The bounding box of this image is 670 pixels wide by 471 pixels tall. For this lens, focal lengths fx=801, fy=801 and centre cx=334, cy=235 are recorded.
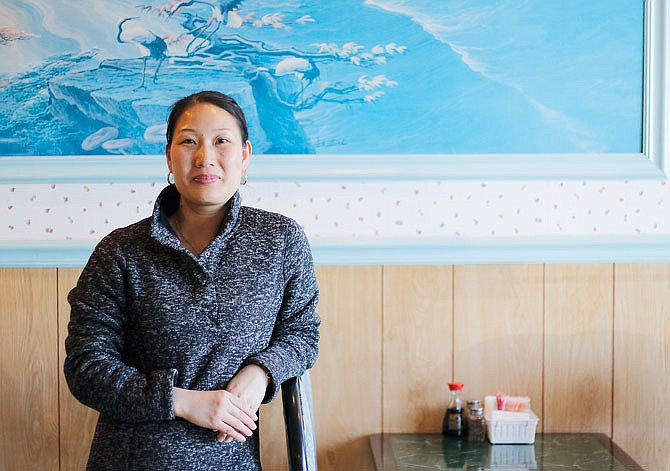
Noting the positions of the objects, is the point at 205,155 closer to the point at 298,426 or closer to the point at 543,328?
the point at 298,426

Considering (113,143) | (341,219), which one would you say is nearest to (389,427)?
(341,219)

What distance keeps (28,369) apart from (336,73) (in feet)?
3.57

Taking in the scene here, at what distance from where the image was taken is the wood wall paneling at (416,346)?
2061mm

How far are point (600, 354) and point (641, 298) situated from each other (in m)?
0.18

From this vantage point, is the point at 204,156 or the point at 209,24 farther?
the point at 209,24

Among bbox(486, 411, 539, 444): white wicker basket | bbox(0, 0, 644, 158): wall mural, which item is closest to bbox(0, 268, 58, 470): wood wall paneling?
bbox(0, 0, 644, 158): wall mural

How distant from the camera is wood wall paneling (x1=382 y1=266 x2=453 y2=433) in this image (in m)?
2.06

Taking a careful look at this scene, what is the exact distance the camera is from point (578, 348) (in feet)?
6.82

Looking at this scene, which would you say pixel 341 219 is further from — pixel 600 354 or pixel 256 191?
pixel 600 354

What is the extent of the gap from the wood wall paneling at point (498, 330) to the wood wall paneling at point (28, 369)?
1.04m

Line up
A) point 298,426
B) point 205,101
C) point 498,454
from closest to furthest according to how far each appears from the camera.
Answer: point 298,426
point 205,101
point 498,454

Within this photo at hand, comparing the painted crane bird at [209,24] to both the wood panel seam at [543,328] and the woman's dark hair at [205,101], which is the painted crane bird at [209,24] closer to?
the woman's dark hair at [205,101]

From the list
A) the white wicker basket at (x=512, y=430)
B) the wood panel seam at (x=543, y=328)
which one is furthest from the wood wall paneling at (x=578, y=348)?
the white wicker basket at (x=512, y=430)

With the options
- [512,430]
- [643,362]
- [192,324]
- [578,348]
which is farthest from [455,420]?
[192,324]
